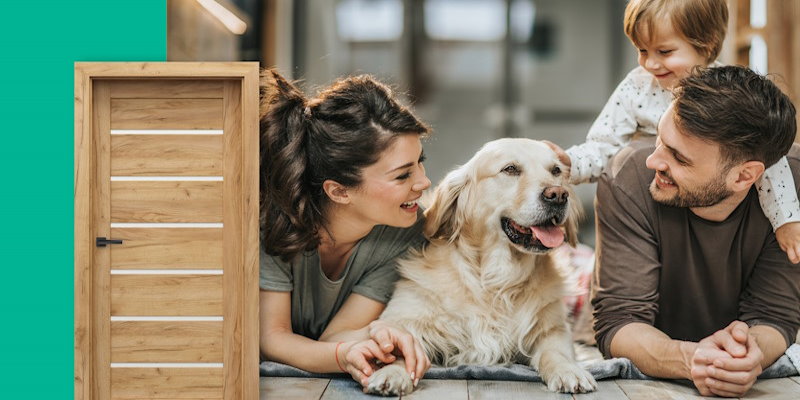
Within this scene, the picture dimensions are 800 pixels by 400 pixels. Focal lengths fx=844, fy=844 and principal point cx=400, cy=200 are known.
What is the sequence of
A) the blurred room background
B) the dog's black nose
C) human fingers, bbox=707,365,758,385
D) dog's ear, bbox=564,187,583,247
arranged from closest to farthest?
1. human fingers, bbox=707,365,758,385
2. the dog's black nose
3. dog's ear, bbox=564,187,583,247
4. the blurred room background

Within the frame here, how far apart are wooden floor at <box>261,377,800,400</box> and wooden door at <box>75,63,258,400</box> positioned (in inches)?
6.8

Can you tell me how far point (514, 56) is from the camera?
7.21 meters

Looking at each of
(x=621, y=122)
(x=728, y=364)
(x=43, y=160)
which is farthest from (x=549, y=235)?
(x=43, y=160)

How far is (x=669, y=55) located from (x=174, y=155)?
1.45 meters

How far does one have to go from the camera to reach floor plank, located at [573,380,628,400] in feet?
6.30

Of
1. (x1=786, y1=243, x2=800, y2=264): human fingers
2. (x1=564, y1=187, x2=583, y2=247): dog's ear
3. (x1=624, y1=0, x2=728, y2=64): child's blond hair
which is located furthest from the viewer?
(x1=624, y1=0, x2=728, y2=64): child's blond hair

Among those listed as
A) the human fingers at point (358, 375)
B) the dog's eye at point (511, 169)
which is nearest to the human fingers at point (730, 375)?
the dog's eye at point (511, 169)

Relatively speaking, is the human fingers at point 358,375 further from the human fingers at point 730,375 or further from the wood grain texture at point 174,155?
the human fingers at point 730,375

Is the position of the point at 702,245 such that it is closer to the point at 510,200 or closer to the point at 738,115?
the point at 738,115

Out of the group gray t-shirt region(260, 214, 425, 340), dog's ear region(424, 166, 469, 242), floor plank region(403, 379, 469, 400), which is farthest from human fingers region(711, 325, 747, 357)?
gray t-shirt region(260, 214, 425, 340)

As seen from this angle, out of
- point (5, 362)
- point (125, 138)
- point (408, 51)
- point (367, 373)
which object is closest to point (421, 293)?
point (367, 373)

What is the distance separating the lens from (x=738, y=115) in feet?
6.72

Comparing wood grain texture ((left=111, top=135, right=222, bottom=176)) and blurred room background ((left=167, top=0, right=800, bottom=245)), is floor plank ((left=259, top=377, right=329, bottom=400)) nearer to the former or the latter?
wood grain texture ((left=111, top=135, right=222, bottom=176))

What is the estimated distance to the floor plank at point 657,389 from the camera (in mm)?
1943
